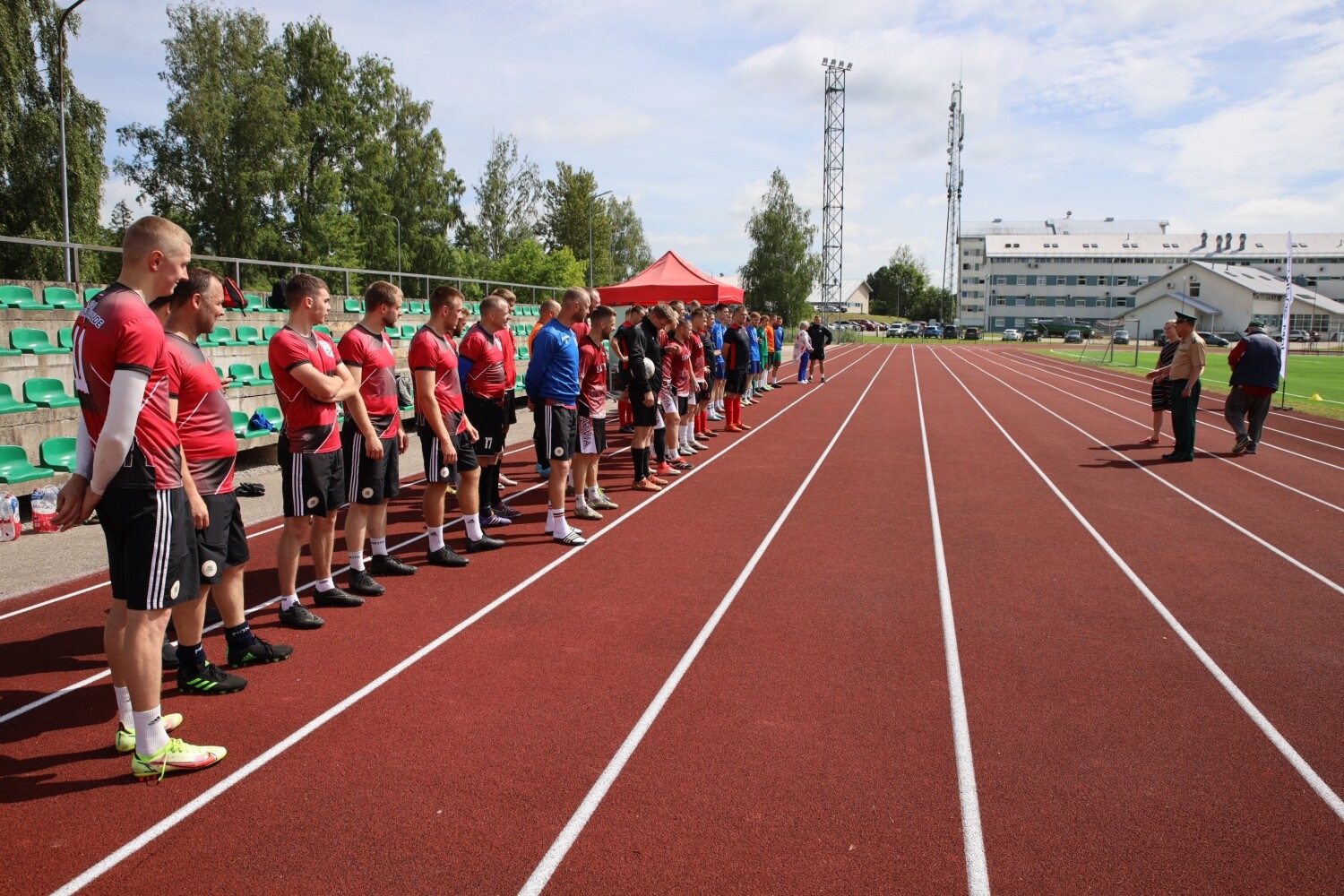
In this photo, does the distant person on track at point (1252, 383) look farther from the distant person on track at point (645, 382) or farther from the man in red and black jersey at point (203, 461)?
the man in red and black jersey at point (203, 461)

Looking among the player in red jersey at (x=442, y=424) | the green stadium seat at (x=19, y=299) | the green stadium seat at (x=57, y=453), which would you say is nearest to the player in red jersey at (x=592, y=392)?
the player in red jersey at (x=442, y=424)

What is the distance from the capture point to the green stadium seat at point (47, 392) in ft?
26.6

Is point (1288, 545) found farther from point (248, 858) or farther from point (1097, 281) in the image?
point (1097, 281)

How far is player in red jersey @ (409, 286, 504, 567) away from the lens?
570cm

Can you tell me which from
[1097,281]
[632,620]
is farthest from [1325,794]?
[1097,281]

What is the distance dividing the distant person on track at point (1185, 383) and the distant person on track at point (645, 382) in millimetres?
7040

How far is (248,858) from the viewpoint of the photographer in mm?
2797

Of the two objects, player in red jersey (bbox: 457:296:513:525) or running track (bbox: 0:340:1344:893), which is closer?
running track (bbox: 0:340:1344:893)

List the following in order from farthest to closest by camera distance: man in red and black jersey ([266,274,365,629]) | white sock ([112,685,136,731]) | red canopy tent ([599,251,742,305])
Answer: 1. red canopy tent ([599,251,742,305])
2. man in red and black jersey ([266,274,365,629])
3. white sock ([112,685,136,731])

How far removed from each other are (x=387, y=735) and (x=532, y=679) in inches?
31.6

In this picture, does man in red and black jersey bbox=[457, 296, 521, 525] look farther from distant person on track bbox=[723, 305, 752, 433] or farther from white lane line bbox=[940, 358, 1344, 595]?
distant person on track bbox=[723, 305, 752, 433]

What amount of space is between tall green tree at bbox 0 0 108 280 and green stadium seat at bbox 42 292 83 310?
1953 cm

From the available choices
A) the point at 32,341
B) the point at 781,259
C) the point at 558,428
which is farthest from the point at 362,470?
the point at 781,259

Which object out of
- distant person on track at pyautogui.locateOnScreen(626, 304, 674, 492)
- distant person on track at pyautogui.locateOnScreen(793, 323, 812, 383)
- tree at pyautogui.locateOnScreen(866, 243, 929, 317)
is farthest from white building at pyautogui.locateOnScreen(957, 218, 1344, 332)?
distant person on track at pyautogui.locateOnScreen(626, 304, 674, 492)
